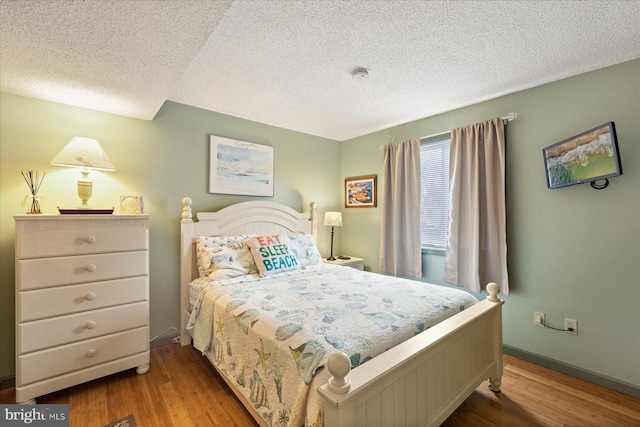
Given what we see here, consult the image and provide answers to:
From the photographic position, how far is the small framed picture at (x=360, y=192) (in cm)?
369

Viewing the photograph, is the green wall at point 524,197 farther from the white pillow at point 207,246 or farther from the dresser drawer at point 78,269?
the dresser drawer at point 78,269

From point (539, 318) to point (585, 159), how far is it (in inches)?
51.8

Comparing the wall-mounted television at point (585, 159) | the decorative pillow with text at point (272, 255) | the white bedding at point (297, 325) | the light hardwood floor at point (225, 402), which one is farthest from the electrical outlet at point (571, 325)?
the decorative pillow with text at point (272, 255)

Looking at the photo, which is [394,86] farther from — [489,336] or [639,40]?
[489,336]

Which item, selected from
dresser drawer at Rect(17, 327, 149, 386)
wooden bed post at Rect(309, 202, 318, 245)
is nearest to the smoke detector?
wooden bed post at Rect(309, 202, 318, 245)

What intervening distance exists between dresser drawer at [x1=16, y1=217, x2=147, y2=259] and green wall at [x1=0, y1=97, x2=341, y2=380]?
19.3 inches

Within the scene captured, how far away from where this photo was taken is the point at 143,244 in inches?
85.1

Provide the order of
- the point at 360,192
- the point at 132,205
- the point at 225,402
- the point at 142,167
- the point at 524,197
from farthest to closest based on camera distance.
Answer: the point at 360,192 < the point at 142,167 < the point at 524,197 < the point at 132,205 < the point at 225,402

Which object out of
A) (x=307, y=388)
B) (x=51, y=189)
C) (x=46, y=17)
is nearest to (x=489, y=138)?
(x=307, y=388)

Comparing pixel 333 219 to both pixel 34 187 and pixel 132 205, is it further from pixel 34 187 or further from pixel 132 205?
pixel 34 187

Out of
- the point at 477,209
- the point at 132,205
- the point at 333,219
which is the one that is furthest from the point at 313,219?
the point at 132,205

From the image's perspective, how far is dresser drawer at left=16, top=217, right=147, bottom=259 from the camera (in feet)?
5.79

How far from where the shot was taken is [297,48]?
6.09 feet

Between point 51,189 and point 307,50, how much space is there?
223 centimetres
